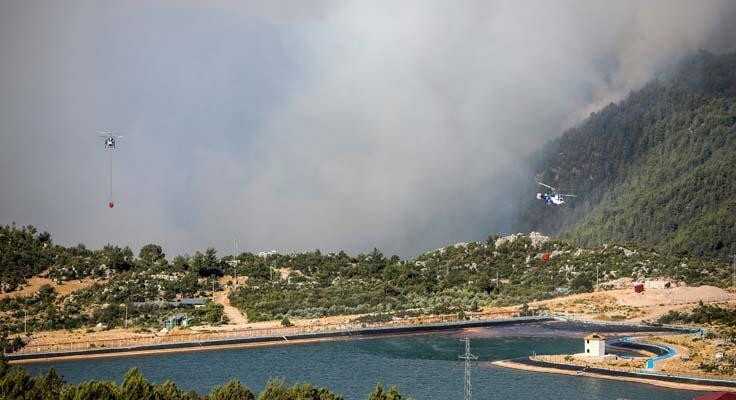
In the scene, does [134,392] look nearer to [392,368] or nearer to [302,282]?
[392,368]

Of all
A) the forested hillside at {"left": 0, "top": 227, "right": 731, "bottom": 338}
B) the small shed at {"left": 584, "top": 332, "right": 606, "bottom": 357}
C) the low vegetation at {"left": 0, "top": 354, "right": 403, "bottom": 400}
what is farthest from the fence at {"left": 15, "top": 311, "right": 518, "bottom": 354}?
the low vegetation at {"left": 0, "top": 354, "right": 403, "bottom": 400}

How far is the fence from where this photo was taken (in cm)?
12988

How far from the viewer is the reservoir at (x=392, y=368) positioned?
97.3 m

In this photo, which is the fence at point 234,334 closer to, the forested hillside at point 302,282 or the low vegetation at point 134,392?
the forested hillside at point 302,282

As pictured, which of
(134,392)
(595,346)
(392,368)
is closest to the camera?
(134,392)

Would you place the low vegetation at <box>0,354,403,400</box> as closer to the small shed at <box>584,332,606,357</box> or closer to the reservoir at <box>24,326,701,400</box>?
the reservoir at <box>24,326,701,400</box>

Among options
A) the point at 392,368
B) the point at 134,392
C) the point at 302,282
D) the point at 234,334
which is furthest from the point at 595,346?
the point at 302,282

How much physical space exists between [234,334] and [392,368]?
107 feet

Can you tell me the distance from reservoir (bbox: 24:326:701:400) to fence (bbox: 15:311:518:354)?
617cm

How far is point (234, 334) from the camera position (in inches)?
5482

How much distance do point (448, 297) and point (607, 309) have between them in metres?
27.3

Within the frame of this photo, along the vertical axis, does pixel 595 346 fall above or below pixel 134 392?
above

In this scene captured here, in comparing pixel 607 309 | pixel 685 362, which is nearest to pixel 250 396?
pixel 685 362

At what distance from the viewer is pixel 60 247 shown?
7136 inches
